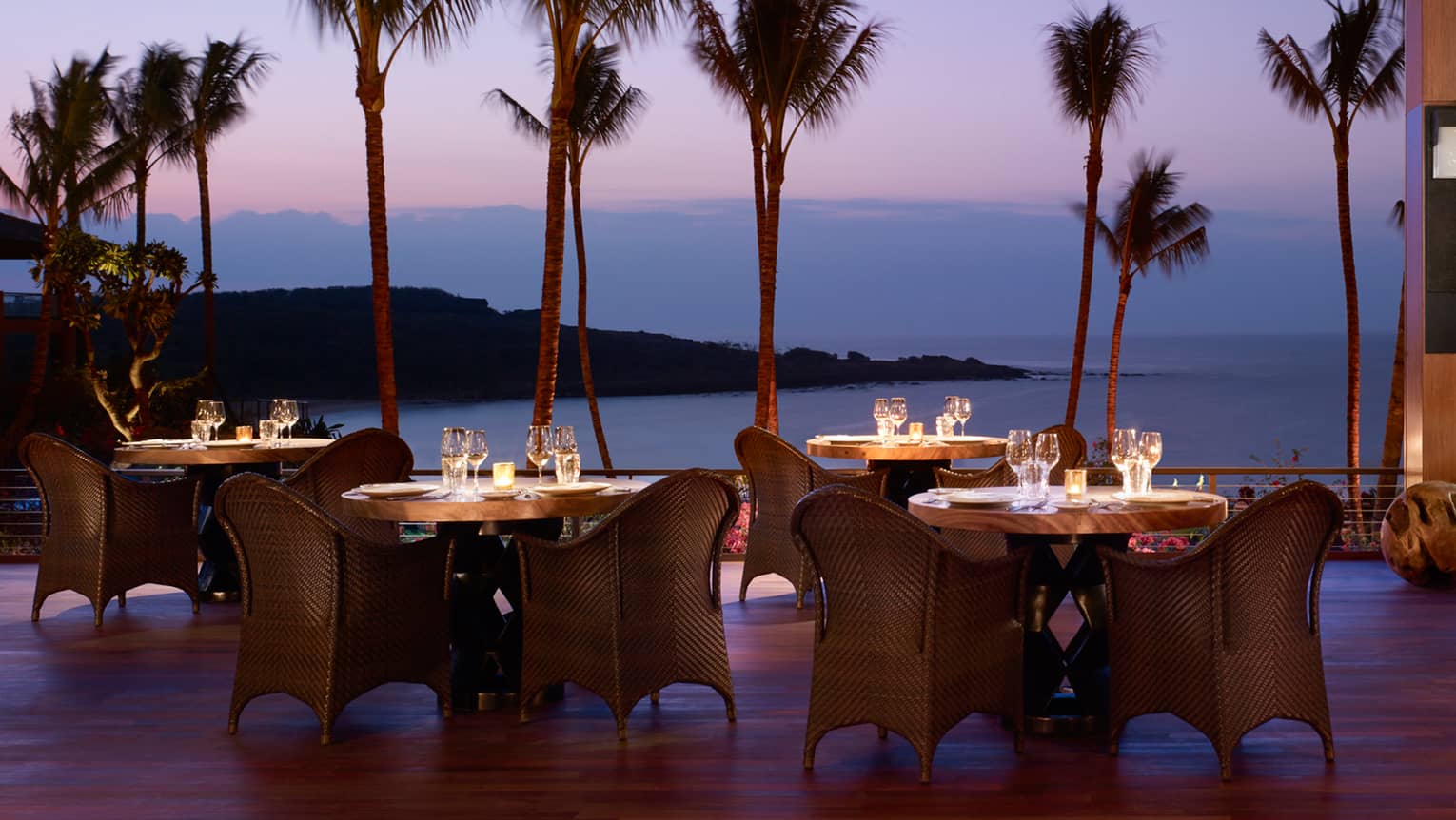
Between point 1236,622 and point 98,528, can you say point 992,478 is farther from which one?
point 98,528

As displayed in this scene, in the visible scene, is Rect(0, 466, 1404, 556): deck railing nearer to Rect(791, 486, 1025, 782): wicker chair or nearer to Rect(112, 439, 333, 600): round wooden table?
Rect(112, 439, 333, 600): round wooden table

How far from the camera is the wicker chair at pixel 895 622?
405cm

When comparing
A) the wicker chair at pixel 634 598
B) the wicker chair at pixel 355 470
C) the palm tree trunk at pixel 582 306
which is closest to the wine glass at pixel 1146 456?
the wicker chair at pixel 634 598

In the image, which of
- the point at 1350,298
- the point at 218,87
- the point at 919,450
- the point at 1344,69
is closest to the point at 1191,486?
the point at 1344,69

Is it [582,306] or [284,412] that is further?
[582,306]

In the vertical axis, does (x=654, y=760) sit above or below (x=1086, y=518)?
below

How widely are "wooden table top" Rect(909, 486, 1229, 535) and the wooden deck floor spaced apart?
A: 0.71 metres

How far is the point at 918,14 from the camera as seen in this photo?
1873 cm

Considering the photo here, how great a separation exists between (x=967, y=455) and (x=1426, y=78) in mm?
3718

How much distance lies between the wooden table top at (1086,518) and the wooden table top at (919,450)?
8.49 feet

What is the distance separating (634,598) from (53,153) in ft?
68.5

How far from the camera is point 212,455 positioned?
22.9 feet

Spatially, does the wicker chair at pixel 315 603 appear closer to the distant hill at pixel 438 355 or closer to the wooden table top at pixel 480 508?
the wooden table top at pixel 480 508

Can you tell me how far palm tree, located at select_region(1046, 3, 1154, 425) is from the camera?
1920cm
